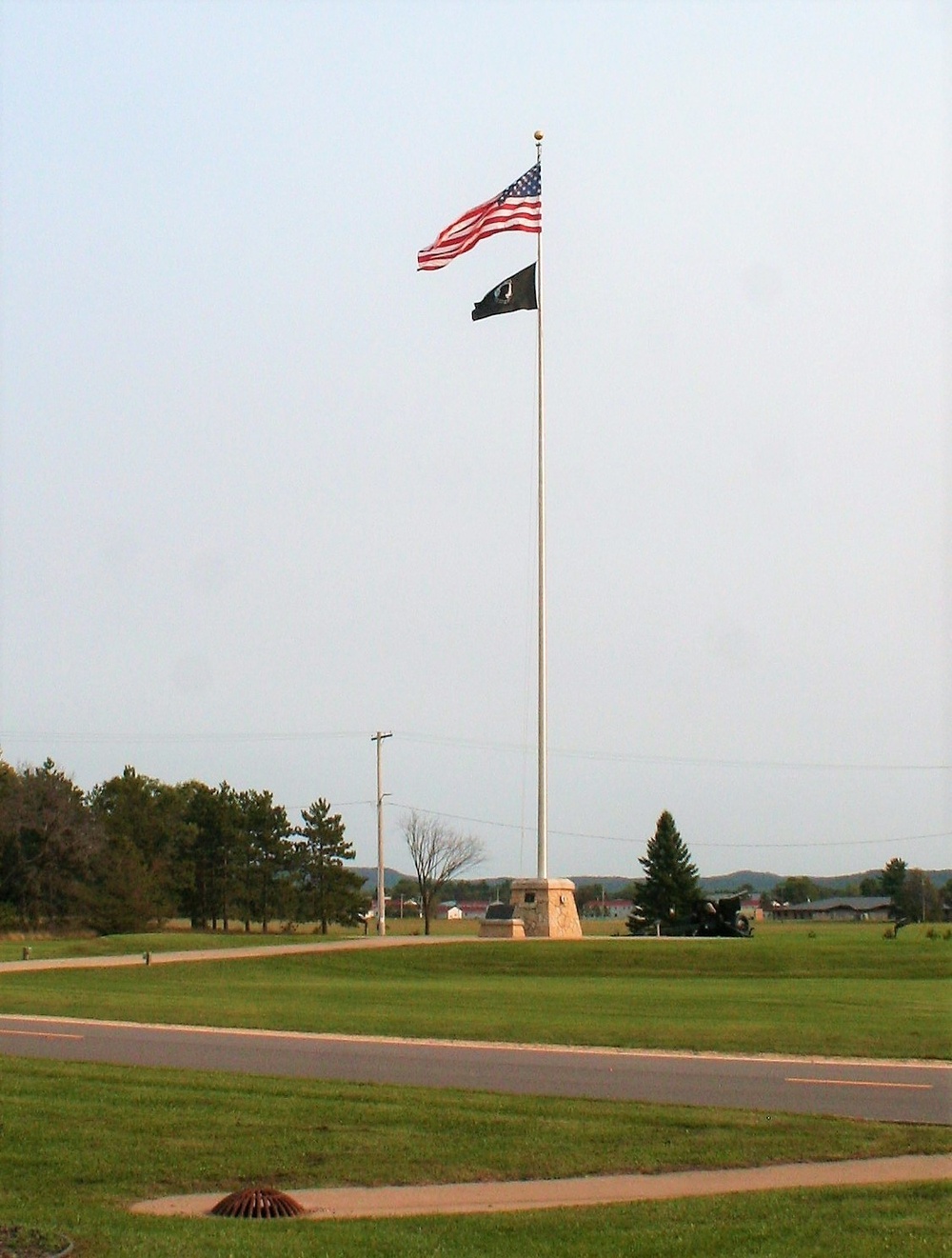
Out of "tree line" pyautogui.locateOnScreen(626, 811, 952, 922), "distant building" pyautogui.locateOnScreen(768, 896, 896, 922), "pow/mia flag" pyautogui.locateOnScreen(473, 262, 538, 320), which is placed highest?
"pow/mia flag" pyautogui.locateOnScreen(473, 262, 538, 320)

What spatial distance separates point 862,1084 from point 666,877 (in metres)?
68.7

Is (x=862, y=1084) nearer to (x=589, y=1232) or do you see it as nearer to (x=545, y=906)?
(x=589, y=1232)

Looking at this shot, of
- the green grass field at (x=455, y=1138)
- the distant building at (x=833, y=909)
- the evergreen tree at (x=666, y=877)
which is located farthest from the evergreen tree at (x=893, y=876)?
the green grass field at (x=455, y=1138)

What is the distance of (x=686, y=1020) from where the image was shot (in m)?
18.2

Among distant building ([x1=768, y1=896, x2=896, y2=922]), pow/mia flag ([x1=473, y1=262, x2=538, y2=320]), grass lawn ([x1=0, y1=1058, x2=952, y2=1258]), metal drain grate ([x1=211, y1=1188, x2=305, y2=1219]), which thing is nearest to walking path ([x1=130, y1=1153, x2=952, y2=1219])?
metal drain grate ([x1=211, y1=1188, x2=305, y2=1219])

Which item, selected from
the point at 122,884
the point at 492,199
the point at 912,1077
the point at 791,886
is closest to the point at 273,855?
the point at 122,884

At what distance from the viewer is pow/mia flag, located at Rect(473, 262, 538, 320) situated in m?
36.2

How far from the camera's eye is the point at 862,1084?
1291 centimetres

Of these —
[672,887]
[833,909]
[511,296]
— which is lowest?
[833,909]

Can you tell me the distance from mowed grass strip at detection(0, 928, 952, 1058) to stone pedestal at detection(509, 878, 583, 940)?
298 cm

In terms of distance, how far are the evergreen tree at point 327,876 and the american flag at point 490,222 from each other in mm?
52061

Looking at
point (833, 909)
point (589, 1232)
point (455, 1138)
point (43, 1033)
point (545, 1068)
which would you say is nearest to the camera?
point (589, 1232)

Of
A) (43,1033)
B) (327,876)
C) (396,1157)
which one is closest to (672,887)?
(327,876)

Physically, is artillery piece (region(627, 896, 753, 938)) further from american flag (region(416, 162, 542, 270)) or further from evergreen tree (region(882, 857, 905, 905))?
evergreen tree (region(882, 857, 905, 905))
